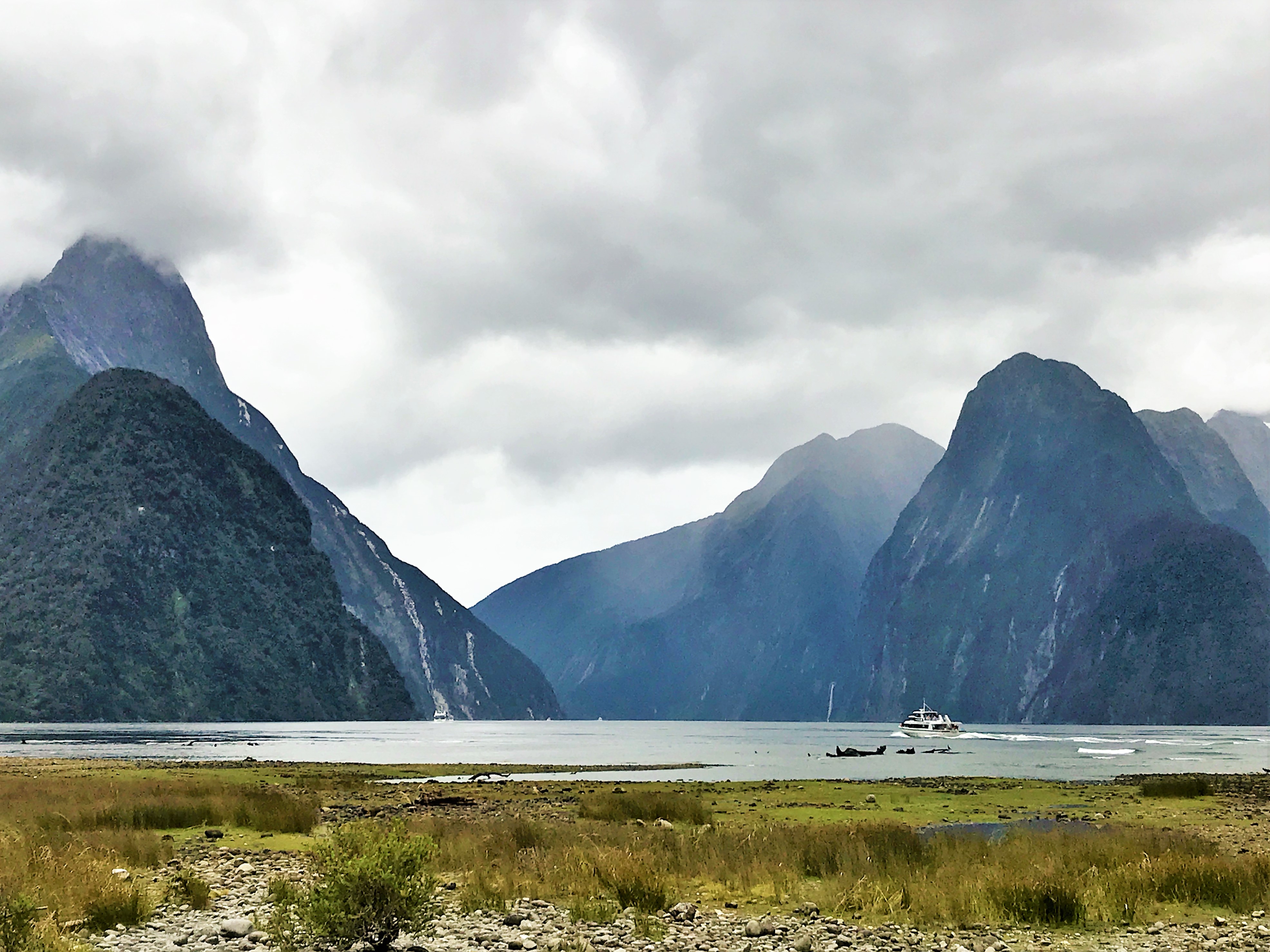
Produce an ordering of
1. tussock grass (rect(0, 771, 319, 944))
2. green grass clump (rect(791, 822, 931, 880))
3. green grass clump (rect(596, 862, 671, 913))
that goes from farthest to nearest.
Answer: green grass clump (rect(791, 822, 931, 880)) → green grass clump (rect(596, 862, 671, 913)) → tussock grass (rect(0, 771, 319, 944))

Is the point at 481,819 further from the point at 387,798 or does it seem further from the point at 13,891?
the point at 13,891

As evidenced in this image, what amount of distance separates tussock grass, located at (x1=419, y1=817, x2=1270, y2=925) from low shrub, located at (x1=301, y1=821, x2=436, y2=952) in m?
3.38

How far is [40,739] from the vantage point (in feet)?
421

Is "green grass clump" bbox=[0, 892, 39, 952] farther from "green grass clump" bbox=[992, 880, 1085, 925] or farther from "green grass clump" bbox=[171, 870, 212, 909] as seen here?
"green grass clump" bbox=[992, 880, 1085, 925]

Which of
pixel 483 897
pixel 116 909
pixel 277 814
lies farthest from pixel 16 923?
pixel 277 814

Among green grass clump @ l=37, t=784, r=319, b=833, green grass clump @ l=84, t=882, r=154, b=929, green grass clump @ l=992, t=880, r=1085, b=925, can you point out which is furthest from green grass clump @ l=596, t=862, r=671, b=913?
green grass clump @ l=37, t=784, r=319, b=833

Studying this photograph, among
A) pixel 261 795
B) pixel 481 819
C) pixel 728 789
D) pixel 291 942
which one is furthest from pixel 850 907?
pixel 728 789

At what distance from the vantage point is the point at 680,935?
1802 cm

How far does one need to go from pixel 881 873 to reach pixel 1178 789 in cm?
3804

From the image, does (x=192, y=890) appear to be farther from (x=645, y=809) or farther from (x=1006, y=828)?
(x=1006, y=828)

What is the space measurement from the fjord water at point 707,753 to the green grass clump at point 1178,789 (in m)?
13.4

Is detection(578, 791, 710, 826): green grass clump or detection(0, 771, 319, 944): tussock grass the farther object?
detection(578, 791, 710, 826): green grass clump

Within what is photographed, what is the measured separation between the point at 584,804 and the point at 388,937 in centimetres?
2438

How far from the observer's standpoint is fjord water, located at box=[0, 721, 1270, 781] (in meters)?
79.6
